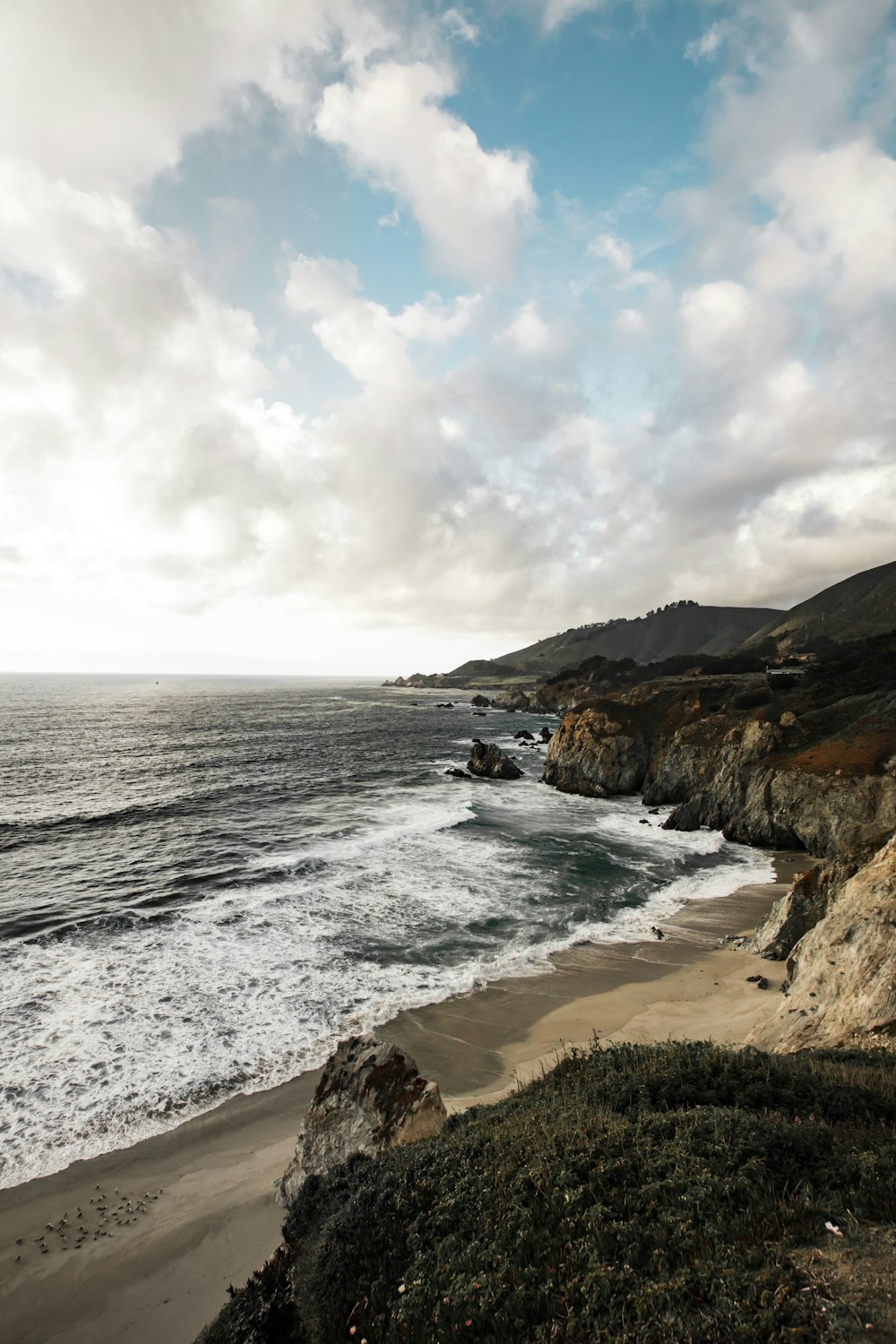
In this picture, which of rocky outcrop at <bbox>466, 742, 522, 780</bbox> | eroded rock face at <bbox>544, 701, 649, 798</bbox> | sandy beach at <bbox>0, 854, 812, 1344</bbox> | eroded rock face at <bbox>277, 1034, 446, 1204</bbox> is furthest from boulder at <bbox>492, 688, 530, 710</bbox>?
eroded rock face at <bbox>277, 1034, 446, 1204</bbox>

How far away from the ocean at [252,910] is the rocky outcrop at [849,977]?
9435mm

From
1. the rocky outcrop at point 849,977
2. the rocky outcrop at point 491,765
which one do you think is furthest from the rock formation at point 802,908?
the rocky outcrop at point 491,765

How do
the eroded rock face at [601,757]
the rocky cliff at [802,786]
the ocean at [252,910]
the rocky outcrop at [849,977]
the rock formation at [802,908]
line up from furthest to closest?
the eroded rock face at [601,757], the rock formation at [802,908], the ocean at [252,910], the rocky cliff at [802,786], the rocky outcrop at [849,977]

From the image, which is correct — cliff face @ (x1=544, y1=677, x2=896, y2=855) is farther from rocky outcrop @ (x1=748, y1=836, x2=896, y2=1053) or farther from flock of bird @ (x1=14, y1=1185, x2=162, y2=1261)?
flock of bird @ (x1=14, y1=1185, x2=162, y2=1261)

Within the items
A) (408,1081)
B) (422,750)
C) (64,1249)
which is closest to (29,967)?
(64,1249)

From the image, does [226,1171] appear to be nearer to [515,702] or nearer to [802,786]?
[802,786]

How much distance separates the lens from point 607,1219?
644 cm

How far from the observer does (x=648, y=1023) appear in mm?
18250

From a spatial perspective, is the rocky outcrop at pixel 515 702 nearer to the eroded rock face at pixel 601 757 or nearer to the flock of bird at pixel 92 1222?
the eroded rock face at pixel 601 757

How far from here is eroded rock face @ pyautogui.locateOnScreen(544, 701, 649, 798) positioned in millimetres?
57125

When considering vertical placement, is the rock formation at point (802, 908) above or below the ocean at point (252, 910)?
above

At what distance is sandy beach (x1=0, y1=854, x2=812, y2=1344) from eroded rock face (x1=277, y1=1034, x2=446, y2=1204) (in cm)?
165

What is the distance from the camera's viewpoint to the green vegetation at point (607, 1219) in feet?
17.3

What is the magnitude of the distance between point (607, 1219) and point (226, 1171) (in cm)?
1093
